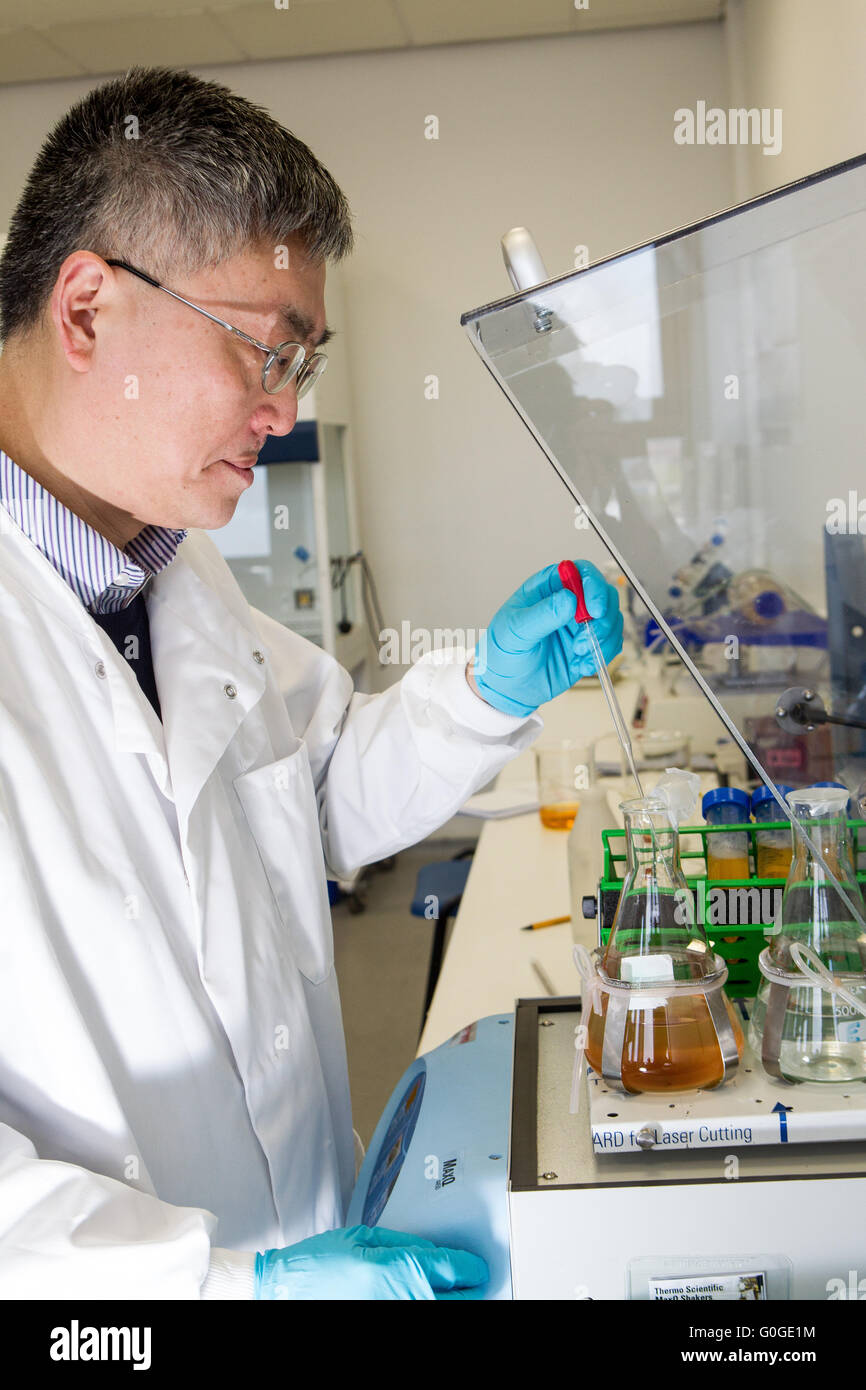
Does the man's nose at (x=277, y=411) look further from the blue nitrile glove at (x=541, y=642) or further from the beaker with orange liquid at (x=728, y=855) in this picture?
the beaker with orange liquid at (x=728, y=855)

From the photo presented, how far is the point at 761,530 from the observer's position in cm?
105

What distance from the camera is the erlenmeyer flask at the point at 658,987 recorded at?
0.84m

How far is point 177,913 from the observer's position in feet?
3.56

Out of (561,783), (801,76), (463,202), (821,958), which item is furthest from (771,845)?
(463,202)

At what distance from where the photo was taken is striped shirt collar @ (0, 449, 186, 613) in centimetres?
106

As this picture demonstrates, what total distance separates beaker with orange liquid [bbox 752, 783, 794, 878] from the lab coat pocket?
0.50 m

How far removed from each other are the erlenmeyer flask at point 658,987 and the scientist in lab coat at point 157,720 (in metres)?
0.20

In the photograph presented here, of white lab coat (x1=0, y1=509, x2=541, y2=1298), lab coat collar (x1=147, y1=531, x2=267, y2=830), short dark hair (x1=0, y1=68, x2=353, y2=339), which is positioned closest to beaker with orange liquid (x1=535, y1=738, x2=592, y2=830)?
white lab coat (x1=0, y1=509, x2=541, y2=1298)

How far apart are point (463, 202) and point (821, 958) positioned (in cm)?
490

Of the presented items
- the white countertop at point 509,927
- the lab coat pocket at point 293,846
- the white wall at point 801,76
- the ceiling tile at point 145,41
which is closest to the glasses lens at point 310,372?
the lab coat pocket at point 293,846

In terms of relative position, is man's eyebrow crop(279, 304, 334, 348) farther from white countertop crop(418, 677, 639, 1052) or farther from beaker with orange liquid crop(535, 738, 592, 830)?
beaker with orange liquid crop(535, 738, 592, 830)

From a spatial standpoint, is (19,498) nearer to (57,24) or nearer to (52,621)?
(52,621)

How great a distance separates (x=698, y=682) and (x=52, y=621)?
0.62 meters

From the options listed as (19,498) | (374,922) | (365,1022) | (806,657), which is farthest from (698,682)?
(374,922)
